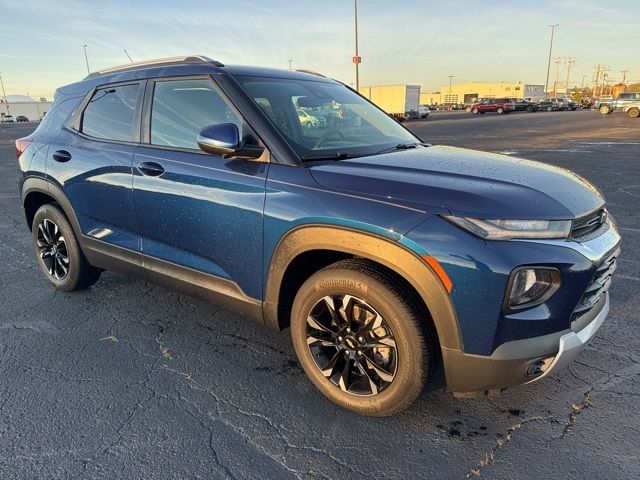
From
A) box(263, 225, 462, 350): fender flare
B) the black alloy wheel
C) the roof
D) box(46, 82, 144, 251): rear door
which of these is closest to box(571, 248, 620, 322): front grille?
box(263, 225, 462, 350): fender flare

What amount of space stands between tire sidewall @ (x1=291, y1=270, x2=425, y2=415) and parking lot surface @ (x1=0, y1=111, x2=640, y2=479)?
0.11 m

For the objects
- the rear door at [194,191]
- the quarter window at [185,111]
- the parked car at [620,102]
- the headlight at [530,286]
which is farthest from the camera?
the parked car at [620,102]

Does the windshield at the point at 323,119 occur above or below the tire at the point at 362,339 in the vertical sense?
above

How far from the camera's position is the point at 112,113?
3.65 m

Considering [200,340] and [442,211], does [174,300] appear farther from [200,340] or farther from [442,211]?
[442,211]

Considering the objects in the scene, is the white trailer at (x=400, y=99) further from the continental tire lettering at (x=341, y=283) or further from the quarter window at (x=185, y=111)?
the continental tire lettering at (x=341, y=283)

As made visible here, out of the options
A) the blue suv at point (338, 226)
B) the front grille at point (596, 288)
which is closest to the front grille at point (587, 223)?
the blue suv at point (338, 226)

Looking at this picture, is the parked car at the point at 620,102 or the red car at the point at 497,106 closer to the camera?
the parked car at the point at 620,102

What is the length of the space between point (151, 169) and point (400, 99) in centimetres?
4373

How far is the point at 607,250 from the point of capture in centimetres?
233

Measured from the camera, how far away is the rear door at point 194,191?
107 inches

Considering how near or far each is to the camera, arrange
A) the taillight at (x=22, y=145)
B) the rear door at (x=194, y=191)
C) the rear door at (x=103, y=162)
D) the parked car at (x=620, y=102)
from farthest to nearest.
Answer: the parked car at (x=620, y=102)
the taillight at (x=22, y=145)
the rear door at (x=103, y=162)
the rear door at (x=194, y=191)

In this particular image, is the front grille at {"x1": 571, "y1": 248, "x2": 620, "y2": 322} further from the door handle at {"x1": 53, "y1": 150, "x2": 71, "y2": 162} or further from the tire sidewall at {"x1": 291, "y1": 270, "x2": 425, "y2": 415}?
the door handle at {"x1": 53, "y1": 150, "x2": 71, "y2": 162}

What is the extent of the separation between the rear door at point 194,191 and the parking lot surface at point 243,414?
23.7 inches
